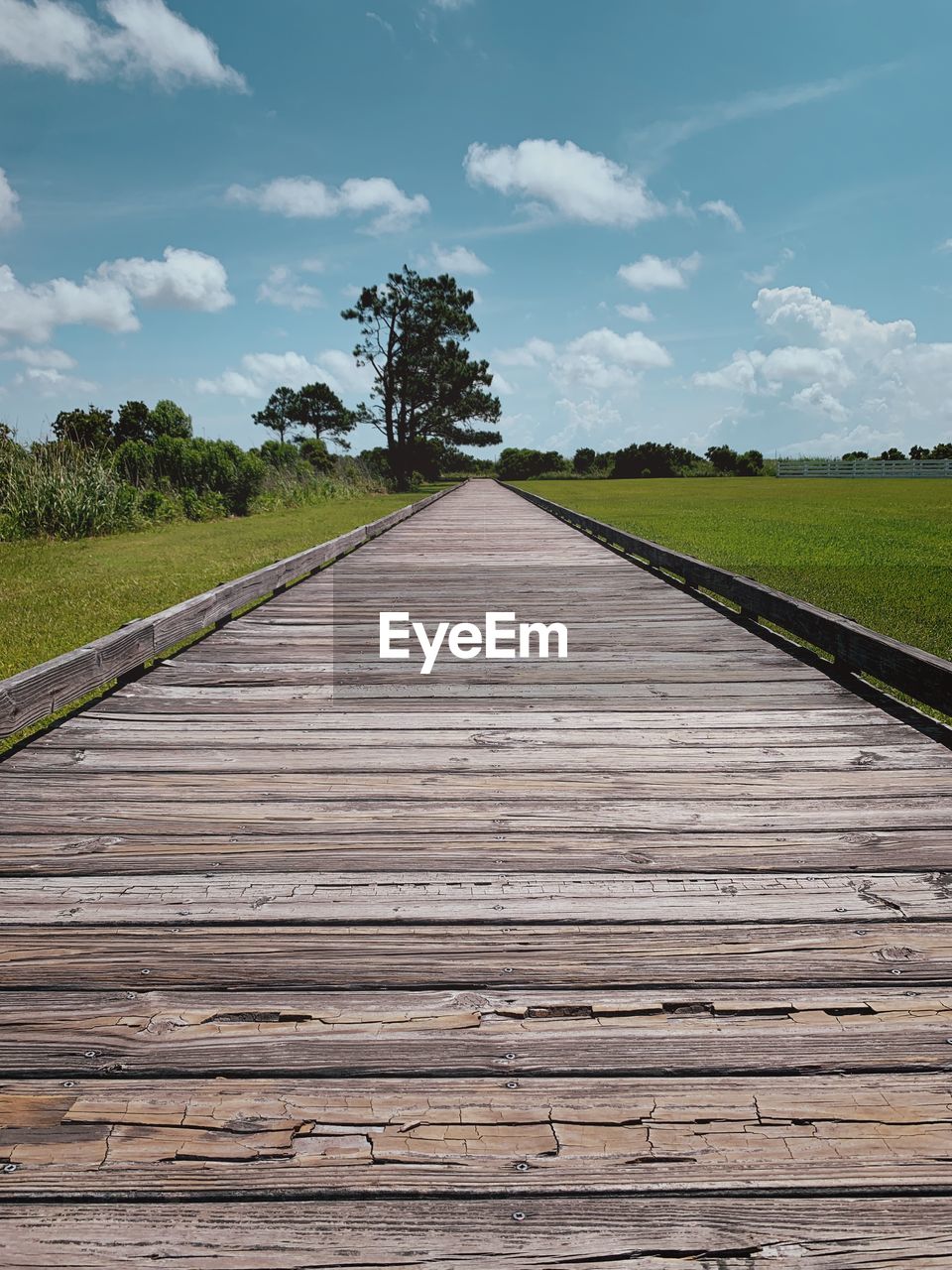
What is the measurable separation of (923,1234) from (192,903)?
1.90m

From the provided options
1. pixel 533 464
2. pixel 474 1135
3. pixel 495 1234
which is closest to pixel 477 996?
pixel 474 1135

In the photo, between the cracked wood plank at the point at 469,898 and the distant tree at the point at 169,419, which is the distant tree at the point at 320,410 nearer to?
the distant tree at the point at 169,419

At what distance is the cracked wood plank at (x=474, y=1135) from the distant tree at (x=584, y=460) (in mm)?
84023

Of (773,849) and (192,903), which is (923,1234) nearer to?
(773,849)

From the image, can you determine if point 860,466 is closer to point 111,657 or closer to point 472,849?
point 111,657

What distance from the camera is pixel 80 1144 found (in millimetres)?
1624

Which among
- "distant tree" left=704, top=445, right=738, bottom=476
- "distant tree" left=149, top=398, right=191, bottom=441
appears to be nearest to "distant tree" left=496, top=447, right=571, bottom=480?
"distant tree" left=704, top=445, right=738, bottom=476

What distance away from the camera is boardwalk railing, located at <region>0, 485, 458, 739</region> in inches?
146

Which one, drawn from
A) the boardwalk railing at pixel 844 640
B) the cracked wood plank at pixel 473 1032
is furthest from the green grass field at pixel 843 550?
the cracked wood plank at pixel 473 1032

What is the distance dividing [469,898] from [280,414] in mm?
109872
